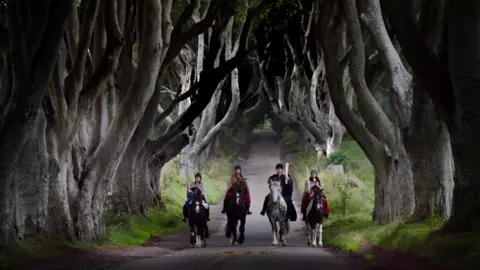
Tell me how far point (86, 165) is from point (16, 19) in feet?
19.4

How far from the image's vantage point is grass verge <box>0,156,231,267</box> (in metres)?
13.5

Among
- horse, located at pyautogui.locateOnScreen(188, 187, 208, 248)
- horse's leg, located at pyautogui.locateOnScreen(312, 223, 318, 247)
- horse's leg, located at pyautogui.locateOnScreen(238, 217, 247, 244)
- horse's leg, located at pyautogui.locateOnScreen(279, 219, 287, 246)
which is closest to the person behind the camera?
horse, located at pyautogui.locateOnScreen(188, 187, 208, 248)

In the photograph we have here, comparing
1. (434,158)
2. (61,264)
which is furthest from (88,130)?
(434,158)

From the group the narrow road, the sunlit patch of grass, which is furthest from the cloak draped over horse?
the sunlit patch of grass

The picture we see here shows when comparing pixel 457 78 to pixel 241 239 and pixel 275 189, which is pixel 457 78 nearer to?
pixel 275 189

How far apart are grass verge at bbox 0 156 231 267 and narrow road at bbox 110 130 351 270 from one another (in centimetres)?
147

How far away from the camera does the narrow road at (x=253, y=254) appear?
13219mm

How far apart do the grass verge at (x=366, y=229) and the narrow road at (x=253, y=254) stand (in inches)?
38.5

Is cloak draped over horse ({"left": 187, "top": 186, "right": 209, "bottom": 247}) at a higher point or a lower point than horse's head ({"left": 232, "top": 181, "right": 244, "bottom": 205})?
lower

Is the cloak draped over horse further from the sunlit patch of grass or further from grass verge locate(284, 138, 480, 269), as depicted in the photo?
the sunlit patch of grass

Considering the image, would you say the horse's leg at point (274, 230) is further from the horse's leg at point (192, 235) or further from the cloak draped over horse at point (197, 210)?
the horse's leg at point (192, 235)

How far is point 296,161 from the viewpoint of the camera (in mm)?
50094

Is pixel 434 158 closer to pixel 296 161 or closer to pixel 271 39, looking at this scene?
pixel 271 39

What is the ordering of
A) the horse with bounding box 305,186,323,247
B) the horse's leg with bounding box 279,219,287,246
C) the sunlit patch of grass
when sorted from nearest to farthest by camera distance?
the sunlit patch of grass < the horse with bounding box 305,186,323,247 < the horse's leg with bounding box 279,219,287,246
